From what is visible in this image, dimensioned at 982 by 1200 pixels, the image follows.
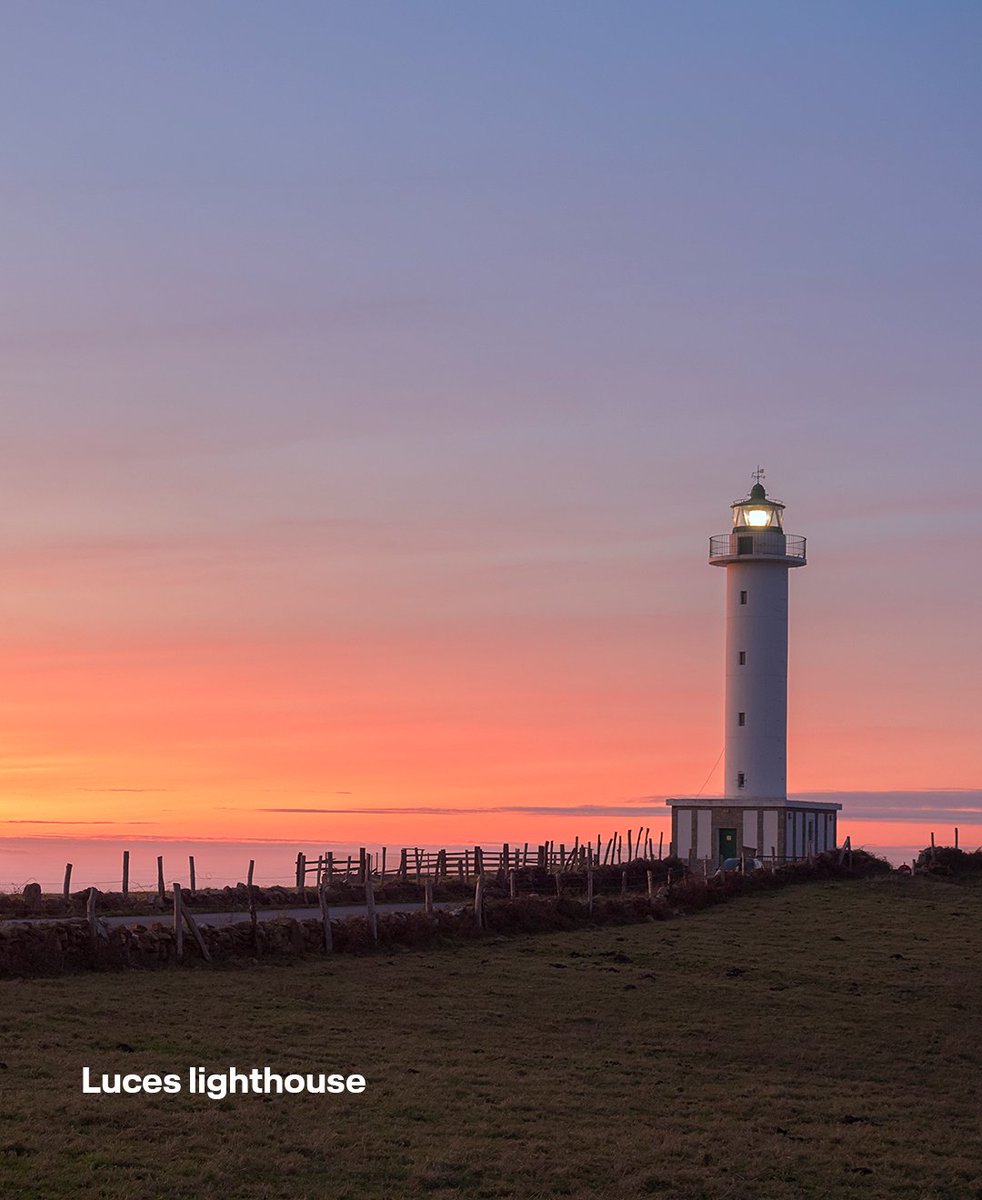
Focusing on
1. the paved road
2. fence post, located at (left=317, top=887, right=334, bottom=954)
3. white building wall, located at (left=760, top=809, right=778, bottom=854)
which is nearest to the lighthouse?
white building wall, located at (left=760, top=809, right=778, bottom=854)

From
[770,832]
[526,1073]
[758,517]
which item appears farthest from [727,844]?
[526,1073]

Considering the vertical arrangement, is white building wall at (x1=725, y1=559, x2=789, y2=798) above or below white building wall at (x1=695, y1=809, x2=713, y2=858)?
above

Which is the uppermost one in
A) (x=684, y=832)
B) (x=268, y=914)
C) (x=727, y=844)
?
(x=684, y=832)

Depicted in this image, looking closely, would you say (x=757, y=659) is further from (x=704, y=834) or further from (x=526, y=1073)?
(x=526, y=1073)

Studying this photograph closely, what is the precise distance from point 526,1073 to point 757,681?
44.2 meters

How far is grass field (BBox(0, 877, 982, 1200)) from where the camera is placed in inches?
703

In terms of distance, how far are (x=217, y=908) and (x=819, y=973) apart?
1847 cm

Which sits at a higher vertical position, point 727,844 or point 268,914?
point 727,844

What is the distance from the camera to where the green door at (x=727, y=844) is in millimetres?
64500

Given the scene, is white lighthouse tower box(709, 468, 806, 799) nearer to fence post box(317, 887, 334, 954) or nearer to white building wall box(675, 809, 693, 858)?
white building wall box(675, 809, 693, 858)

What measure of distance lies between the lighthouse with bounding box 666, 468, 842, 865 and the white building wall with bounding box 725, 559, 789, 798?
1.6 inches

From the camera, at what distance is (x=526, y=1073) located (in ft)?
76.0

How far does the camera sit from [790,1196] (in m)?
18.0

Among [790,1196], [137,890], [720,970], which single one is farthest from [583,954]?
[137,890]
